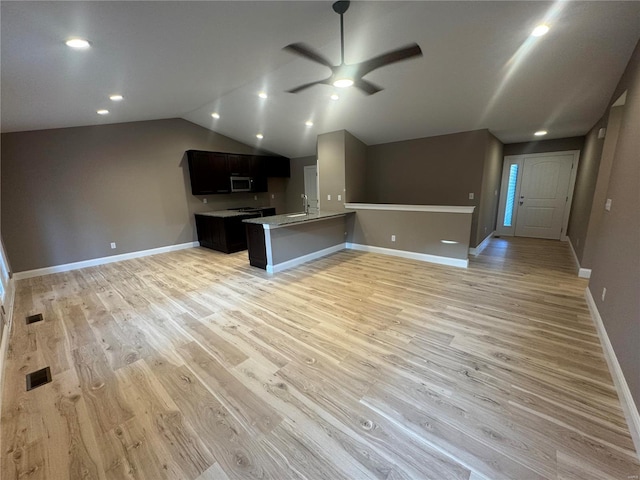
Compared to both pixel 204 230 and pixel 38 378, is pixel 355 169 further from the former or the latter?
pixel 38 378

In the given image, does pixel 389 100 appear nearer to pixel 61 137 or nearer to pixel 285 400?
pixel 285 400

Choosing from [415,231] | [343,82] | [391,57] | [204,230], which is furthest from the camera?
[204,230]

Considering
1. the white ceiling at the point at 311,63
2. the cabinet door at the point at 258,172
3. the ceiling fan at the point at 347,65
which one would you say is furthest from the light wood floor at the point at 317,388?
the cabinet door at the point at 258,172

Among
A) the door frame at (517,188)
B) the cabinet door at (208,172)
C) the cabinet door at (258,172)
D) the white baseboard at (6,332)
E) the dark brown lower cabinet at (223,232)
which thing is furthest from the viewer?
the cabinet door at (258,172)

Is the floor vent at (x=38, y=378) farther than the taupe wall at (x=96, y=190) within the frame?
No

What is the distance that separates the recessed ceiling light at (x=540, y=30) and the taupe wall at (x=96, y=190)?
607cm

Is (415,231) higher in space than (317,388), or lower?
higher

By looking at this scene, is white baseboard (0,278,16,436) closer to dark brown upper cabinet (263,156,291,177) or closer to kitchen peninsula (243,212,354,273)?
kitchen peninsula (243,212,354,273)

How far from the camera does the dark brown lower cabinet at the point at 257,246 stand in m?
4.18

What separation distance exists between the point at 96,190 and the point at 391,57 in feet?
18.3

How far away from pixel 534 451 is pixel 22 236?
22.3 ft

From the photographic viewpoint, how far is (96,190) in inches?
189

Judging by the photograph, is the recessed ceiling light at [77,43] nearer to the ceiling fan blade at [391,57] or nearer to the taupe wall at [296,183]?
the ceiling fan blade at [391,57]

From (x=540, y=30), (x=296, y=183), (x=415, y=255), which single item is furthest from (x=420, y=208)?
(x=296, y=183)
